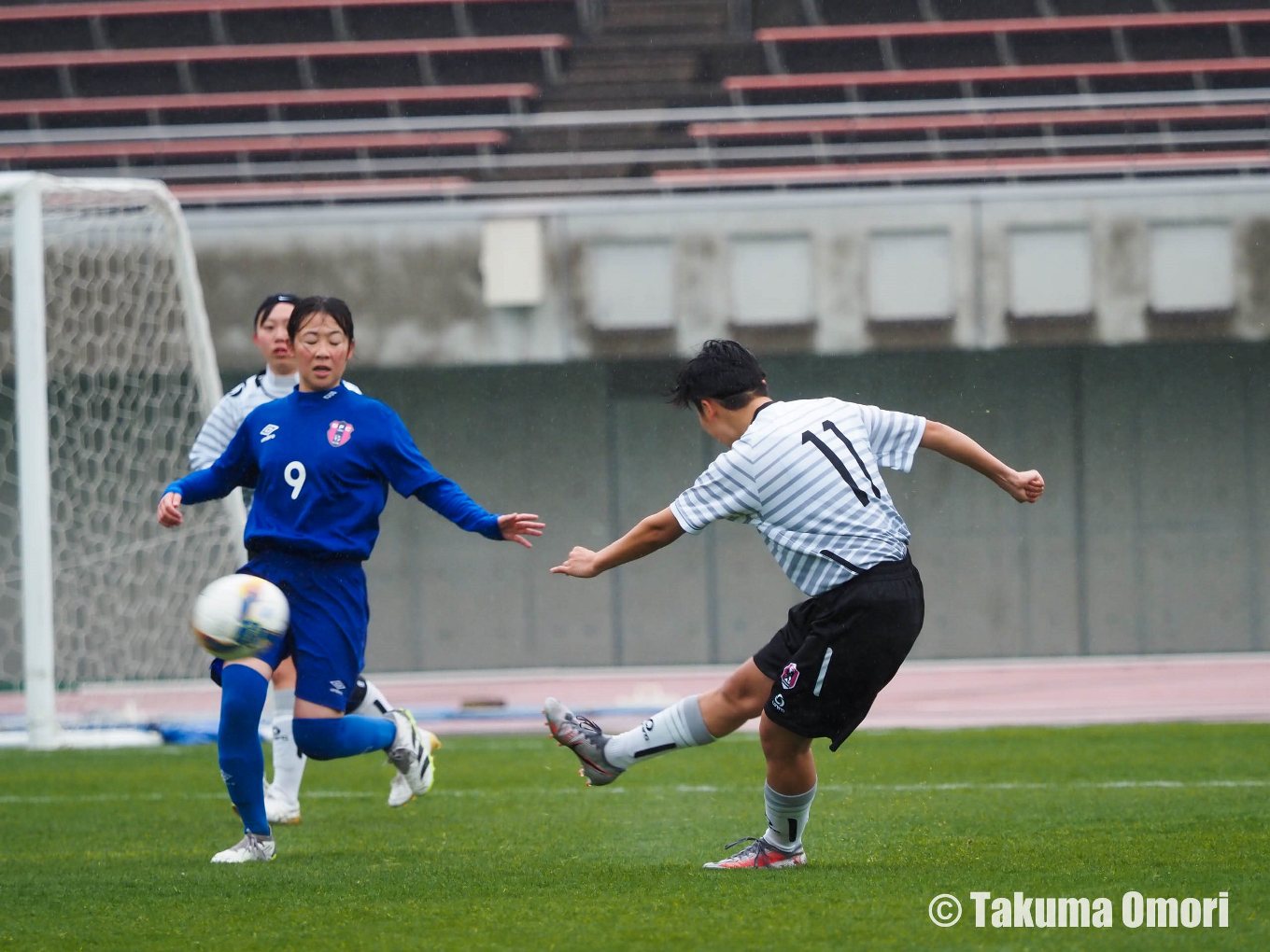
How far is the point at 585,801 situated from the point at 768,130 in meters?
11.4

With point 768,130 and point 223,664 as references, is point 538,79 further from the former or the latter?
point 223,664

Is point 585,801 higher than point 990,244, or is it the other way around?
point 990,244

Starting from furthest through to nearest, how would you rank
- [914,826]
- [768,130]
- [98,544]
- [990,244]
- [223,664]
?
1. [768,130]
2. [990,244]
3. [98,544]
4. [914,826]
5. [223,664]

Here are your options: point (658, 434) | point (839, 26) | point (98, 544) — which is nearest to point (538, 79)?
point (839, 26)

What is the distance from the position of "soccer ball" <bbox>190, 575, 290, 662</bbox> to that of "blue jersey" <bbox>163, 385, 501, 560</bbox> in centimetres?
20

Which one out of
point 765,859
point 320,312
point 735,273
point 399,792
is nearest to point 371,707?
point 399,792

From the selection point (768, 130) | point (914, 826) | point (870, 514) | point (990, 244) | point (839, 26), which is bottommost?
point (914, 826)

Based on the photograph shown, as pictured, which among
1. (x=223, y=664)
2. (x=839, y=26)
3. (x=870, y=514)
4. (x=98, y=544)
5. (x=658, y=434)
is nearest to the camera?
(x=870, y=514)

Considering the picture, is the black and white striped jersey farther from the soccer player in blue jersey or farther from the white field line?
the white field line

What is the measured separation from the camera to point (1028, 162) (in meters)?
15.3

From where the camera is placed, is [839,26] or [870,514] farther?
[839,26]

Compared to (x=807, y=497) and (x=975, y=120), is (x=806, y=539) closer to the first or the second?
(x=807, y=497)

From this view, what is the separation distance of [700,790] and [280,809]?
6.11ft

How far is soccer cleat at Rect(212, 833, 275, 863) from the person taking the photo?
4.72 metres
